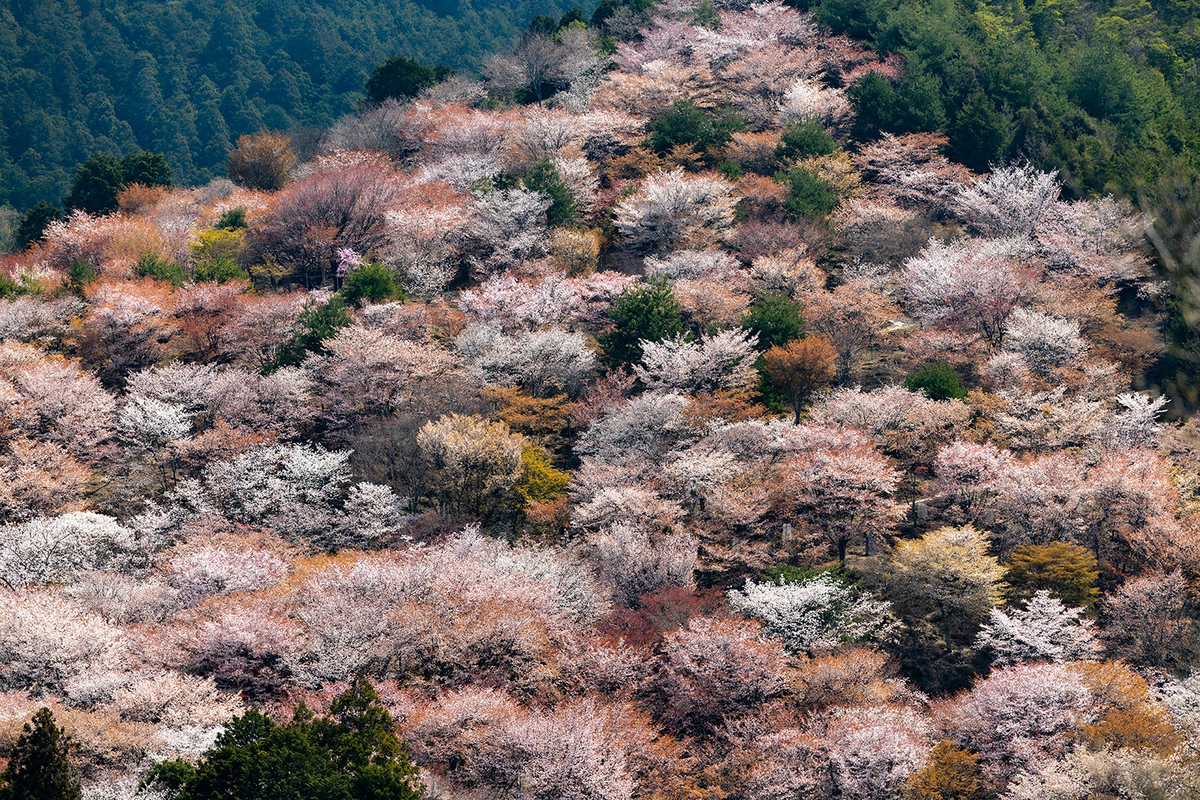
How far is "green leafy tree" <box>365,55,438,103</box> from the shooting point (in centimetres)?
7469

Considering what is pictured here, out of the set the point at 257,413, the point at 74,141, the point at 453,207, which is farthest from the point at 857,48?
the point at 74,141

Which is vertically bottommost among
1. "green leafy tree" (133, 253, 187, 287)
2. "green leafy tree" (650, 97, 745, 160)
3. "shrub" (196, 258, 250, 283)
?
"shrub" (196, 258, 250, 283)

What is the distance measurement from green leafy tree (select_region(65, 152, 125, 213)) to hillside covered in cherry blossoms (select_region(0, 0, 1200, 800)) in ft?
17.2

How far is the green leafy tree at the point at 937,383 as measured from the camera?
124 ft

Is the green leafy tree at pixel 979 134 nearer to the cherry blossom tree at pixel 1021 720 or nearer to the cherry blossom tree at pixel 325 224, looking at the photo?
the cherry blossom tree at pixel 325 224

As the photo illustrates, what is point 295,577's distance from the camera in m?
30.5

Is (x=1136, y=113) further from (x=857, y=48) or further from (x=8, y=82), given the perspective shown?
(x=8, y=82)

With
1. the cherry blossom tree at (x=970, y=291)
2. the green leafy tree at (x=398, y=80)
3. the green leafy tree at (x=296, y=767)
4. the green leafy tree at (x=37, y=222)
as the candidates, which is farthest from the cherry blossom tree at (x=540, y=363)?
the green leafy tree at (x=398, y=80)

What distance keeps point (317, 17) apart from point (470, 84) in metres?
56.3

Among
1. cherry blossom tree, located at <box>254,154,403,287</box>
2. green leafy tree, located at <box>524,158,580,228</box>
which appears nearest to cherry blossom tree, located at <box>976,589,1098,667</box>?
green leafy tree, located at <box>524,158,580,228</box>

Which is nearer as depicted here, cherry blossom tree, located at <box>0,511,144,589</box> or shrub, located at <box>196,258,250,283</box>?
cherry blossom tree, located at <box>0,511,144,589</box>

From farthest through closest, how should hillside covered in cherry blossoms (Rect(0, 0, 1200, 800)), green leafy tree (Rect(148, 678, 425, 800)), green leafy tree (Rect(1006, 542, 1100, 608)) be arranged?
1. green leafy tree (Rect(1006, 542, 1100, 608))
2. hillside covered in cherry blossoms (Rect(0, 0, 1200, 800))
3. green leafy tree (Rect(148, 678, 425, 800))

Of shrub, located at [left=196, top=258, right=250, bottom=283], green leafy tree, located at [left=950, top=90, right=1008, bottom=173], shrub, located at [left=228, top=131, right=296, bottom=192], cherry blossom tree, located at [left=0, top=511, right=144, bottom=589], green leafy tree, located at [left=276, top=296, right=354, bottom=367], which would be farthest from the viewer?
shrub, located at [left=228, top=131, right=296, bottom=192]

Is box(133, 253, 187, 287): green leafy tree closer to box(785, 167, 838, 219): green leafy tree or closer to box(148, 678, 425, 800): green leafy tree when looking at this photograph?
box(785, 167, 838, 219): green leafy tree
